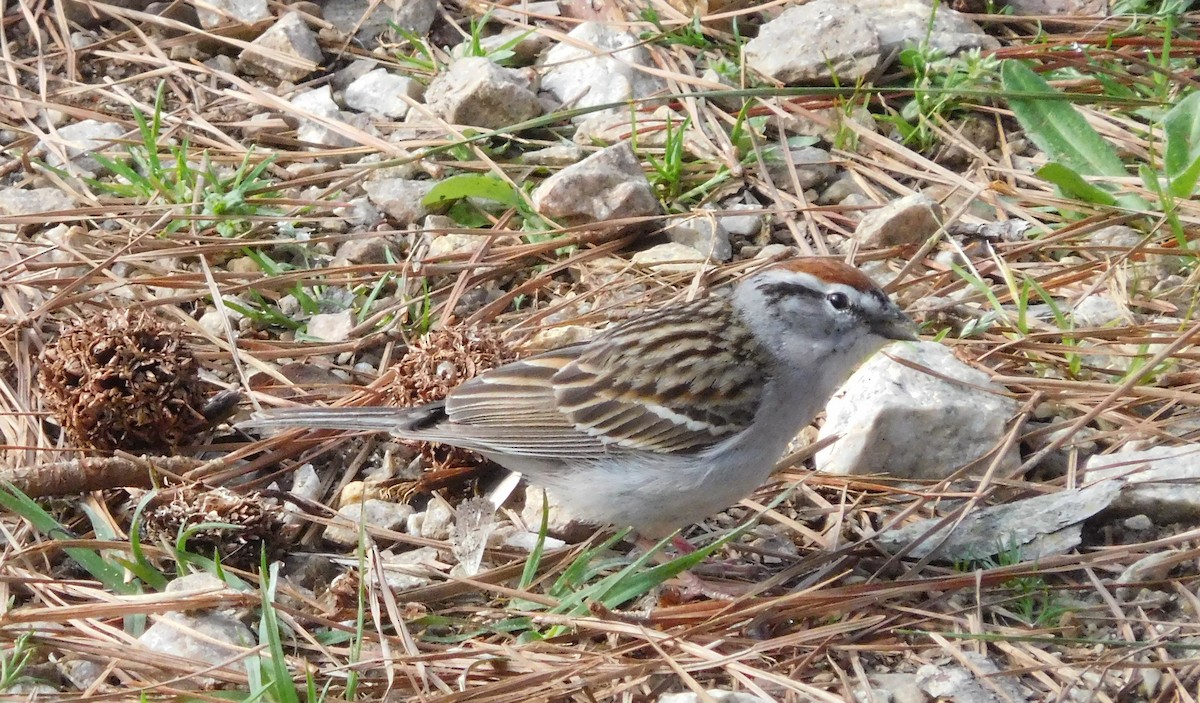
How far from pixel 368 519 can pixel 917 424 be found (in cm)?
180

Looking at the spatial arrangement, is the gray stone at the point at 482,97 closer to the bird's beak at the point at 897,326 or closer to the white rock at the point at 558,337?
the white rock at the point at 558,337

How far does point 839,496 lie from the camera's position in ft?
13.7

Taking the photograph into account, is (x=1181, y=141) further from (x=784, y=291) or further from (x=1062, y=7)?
(x=784, y=291)

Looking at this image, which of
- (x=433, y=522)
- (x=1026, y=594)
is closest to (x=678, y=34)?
(x=433, y=522)

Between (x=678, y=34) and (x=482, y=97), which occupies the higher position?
(x=678, y=34)

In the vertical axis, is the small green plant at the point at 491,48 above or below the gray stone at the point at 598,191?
above

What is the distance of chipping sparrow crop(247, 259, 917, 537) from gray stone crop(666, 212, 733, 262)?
101 centimetres

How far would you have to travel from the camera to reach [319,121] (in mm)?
5742

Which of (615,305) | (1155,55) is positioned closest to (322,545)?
(615,305)

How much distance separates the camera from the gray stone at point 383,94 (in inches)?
232

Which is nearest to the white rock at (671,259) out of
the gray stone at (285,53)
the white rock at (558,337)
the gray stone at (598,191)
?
the gray stone at (598,191)

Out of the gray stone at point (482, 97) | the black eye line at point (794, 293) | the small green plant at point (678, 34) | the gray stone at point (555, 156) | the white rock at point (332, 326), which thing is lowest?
the white rock at point (332, 326)

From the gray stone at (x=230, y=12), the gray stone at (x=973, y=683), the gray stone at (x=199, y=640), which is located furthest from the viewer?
the gray stone at (x=230, y=12)

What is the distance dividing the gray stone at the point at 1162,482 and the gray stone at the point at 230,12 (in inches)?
174
